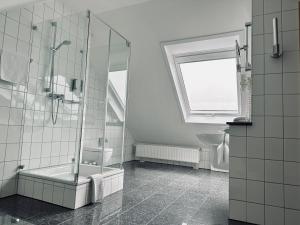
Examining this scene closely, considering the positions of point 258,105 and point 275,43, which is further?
point 258,105

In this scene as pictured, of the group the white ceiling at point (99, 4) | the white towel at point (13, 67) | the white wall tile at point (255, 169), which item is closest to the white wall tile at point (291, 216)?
the white wall tile at point (255, 169)

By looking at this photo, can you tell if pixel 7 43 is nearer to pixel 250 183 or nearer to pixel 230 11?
pixel 230 11

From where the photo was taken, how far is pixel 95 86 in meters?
2.75

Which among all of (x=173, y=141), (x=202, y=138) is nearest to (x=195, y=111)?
(x=173, y=141)

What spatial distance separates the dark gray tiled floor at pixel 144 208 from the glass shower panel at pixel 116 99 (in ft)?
1.61

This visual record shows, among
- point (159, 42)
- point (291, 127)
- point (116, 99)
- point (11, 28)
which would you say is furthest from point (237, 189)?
point (11, 28)

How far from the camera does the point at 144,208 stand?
2139mm

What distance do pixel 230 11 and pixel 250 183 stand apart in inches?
77.1

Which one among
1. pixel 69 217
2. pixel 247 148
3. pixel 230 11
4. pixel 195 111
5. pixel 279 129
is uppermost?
pixel 230 11

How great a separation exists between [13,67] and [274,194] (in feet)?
9.08

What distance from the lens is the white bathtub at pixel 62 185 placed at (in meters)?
2.09

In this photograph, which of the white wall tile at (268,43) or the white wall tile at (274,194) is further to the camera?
the white wall tile at (268,43)

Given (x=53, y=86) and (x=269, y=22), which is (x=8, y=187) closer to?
(x=53, y=86)

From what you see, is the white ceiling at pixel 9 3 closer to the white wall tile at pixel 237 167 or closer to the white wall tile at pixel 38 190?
the white wall tile at pixel 38 190
